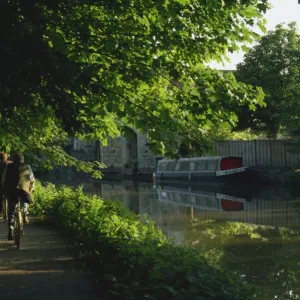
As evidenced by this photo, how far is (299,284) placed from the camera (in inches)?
403

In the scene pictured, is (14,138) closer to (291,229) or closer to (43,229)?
(43,229)

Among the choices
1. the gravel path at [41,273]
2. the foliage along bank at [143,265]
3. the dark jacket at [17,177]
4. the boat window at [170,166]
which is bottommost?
the gravel path at [41,273]

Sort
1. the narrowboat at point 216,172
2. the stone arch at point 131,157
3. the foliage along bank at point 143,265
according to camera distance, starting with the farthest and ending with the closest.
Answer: the stone arch at point 131,157
the narrowboat at point 216,172
the foliage along bank at point 143,265

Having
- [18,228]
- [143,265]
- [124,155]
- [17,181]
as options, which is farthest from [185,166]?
[143,265]

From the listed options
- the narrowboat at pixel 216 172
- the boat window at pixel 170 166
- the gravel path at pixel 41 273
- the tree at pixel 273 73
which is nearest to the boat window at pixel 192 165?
the narrowboat at pixel 216 172

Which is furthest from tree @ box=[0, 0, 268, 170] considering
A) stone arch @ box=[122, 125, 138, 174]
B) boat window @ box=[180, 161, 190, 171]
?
stone arch @ box=[122, 125, 138, 174]

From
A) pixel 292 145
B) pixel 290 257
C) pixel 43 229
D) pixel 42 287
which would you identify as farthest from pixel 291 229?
pixel 292 145

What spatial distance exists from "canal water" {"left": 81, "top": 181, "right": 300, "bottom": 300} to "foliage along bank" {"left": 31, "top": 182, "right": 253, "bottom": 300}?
763mm

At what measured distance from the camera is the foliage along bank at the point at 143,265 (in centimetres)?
592

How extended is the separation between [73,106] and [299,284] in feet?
15.8

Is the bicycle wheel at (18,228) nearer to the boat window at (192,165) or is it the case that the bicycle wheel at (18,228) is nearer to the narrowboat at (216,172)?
the narrowboat at (216,172)

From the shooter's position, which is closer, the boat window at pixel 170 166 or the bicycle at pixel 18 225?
the bicycle at pixel 18 225

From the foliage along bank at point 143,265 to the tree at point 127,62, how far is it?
1473 mm

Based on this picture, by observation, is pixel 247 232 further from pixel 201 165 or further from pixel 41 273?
pixel 201 165
